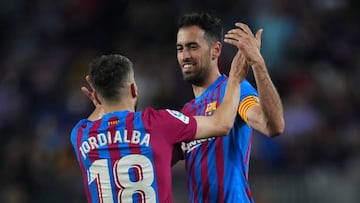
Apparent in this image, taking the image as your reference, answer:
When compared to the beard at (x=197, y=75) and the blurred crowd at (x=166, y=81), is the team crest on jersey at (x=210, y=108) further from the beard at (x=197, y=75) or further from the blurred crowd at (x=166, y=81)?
the blurred crowd at (x=166, y=81)

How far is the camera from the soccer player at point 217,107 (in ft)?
19.6

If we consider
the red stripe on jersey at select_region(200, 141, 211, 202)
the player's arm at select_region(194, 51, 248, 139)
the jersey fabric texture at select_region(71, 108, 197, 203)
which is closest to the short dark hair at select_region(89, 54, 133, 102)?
the jersey fabric texture at select_region(71, 108, 197, 203)

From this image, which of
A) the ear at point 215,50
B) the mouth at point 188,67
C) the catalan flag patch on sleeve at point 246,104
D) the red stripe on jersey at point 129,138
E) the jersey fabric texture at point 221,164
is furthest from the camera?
the ear at point 215,50

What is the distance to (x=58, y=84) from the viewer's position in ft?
43.6

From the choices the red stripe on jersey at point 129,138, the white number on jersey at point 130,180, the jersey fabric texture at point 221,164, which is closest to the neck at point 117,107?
the red stripe on jersey at point 129,138

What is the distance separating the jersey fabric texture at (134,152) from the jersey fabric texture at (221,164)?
0.71 metres

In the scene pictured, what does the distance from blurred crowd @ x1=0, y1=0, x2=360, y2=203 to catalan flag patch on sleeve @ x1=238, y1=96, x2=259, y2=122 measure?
4.53 m

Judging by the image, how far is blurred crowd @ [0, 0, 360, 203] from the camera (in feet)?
35.8

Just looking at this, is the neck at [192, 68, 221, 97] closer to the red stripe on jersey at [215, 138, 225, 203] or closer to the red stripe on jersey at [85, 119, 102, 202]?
the red stripe on jersey at [215, 138, 225, 203]

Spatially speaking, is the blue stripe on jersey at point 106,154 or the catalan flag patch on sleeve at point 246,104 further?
the catalan flag patch on sleeve at point 246,104

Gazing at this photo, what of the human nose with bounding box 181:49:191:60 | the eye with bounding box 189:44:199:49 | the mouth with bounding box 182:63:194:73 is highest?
the eye with bounding box 189:44:199:49

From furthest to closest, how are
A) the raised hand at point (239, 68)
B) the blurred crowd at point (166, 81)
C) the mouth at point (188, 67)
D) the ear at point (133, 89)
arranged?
1. the blurred crowd at point (166, 81)
2. the mouth at point (188, 67)
3. the raised hand at point (239, 68)
4. the ear at point (133, 89)

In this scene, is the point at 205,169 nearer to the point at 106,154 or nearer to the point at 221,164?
the point at 221,164

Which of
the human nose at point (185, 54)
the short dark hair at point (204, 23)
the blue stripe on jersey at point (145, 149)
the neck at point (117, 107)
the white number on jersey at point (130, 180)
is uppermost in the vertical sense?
the short dark hair at point (204, 23)
